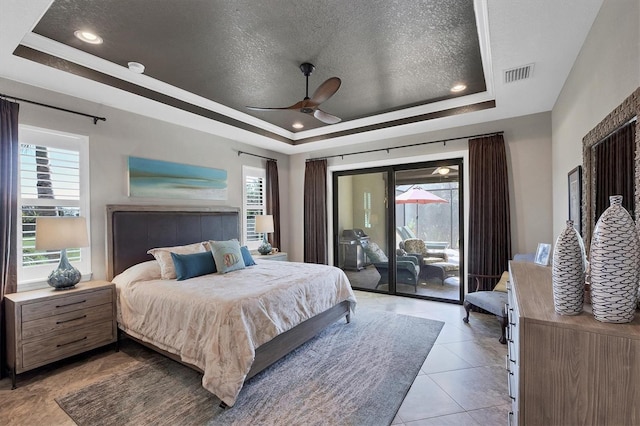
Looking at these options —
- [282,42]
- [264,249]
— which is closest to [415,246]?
[264,249]

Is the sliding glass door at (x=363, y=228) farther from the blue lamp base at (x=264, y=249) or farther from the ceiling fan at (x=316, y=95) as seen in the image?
the ceiling fan at (x=316, y=95)

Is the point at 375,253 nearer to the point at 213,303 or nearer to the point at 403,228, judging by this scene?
the point at 403,228

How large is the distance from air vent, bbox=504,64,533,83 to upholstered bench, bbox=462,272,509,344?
229 centimetres

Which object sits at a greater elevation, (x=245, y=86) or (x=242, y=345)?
(x=245, y=86)

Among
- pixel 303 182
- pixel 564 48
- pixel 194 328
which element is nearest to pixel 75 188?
pixel 194 328

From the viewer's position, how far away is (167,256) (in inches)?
136

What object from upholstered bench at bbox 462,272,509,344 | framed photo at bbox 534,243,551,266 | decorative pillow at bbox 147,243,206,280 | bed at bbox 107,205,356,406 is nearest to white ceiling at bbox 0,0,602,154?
bed at bbox 107,205,356,406

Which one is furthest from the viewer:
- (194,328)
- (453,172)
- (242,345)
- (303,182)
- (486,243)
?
(303,182)

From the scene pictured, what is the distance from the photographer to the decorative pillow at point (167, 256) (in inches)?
131

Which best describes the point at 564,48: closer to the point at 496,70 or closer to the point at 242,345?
the point at 496,70

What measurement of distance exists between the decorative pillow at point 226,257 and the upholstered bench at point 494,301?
9.48 feet

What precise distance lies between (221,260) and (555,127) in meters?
4.21

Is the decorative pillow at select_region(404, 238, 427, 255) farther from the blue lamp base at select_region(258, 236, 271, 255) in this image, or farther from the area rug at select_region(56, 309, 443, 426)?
the blue lamp base at select_region(258, 236, 271, 255)

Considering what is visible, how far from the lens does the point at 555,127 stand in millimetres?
3455
